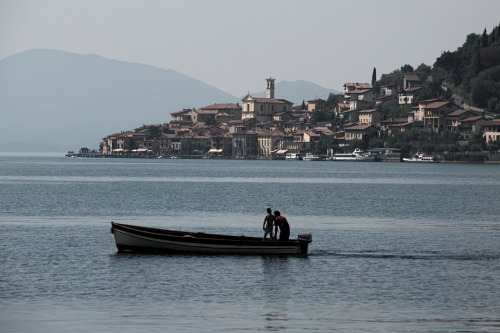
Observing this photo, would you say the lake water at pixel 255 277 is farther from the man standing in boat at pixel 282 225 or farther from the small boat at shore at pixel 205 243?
the man standing in boat at pixel 282 225

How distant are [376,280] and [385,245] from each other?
11.6m

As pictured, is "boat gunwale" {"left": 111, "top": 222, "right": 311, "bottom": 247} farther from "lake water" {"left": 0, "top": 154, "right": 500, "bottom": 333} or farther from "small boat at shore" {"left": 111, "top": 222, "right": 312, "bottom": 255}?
"lake water" {"left": 0, "top": 154, "right": 500, "bottom": 333}

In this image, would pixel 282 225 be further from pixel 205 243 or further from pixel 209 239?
pixel 205 243

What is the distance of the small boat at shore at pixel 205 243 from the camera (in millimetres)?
39375

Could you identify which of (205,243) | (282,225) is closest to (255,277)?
(282,225)

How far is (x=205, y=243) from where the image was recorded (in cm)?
3944

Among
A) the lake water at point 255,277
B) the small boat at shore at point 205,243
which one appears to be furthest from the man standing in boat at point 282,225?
the lake water at point 255,277

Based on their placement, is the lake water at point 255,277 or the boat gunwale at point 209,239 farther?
the boat gunwale at point 209,239

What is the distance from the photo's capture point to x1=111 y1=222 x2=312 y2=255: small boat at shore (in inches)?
1550

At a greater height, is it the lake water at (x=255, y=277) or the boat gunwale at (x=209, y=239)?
the boat gunwale at (x=209, y=239)

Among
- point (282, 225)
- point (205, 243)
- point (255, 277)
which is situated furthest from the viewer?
point (205, 243)

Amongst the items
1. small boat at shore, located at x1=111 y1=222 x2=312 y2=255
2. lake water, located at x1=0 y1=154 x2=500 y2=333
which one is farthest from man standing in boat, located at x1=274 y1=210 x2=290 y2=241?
lake water, located at x1=0 y1=154 x2=500 y2=333

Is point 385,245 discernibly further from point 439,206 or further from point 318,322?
point 439,206

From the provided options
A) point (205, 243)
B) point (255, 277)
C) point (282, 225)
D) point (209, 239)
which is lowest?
point (255, 277)
